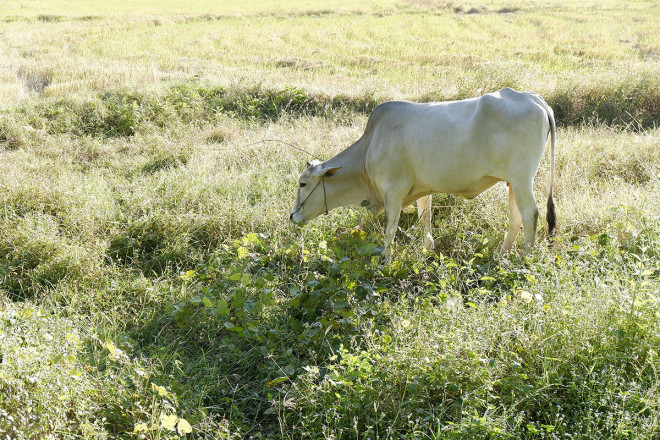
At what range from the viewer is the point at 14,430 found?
2789mm

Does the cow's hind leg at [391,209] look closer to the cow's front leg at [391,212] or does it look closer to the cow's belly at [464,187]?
the cow's front leg at [391,212]

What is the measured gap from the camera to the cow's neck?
5207mm

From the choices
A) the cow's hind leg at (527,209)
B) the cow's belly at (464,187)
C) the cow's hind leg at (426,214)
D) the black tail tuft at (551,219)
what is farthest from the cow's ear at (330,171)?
the black tail tuft at (551,219)

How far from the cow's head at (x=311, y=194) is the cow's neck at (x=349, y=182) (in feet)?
0.17

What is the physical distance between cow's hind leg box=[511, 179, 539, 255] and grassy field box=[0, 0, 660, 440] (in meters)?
0.24

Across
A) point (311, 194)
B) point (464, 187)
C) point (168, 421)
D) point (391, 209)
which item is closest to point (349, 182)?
point (311, 194)

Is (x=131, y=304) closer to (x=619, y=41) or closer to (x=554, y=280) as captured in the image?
(x=554, y=280)

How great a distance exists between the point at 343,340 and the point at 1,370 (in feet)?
6.25

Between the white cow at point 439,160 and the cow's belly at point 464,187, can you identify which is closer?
the white cow at point 439,160

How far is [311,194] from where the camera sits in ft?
17.0

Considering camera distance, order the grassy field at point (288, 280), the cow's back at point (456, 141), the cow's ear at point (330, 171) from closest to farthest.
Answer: the grassy field at point (288, 280), the cow's back at point (456, 141), the cow's ear at point (330, 171)

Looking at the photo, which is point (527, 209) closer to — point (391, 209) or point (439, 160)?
point (439, 160)

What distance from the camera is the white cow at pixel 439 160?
4492 millimetres

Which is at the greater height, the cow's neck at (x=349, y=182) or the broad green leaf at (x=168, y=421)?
the cow's neck at (x=349, y=182)
